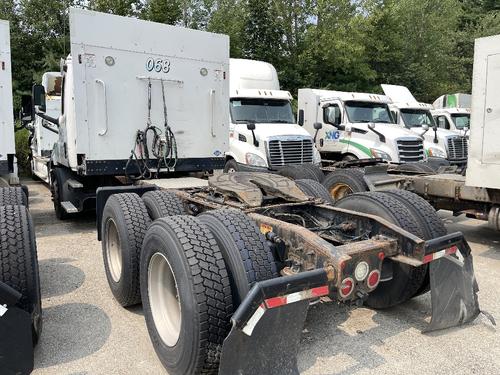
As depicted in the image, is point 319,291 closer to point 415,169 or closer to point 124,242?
point 124,242

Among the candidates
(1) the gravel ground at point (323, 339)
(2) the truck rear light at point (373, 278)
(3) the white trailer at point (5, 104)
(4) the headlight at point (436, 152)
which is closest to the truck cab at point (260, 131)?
(4) the headlight at point (436, 152)

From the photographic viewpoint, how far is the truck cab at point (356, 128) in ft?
37.5

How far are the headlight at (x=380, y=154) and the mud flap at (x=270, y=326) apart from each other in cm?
902

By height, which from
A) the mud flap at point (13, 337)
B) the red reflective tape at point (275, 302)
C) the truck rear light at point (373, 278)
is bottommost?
the mud flap at point (13, 337)

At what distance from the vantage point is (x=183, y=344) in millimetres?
2979

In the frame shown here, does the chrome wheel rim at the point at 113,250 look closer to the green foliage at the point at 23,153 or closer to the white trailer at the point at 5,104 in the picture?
the white trailer at the point at 5,104

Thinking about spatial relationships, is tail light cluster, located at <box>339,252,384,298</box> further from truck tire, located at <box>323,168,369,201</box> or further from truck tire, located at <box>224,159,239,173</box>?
truck tire, located at <box>224,159,239,173</box>

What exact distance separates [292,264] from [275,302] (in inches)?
35.6

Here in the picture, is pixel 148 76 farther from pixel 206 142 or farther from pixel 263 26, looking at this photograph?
pixel 263 26

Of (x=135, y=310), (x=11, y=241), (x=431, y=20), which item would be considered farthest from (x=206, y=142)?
(x=431, y=20)

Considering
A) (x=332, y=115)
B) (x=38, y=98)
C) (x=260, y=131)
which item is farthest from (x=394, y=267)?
(x=332, y=115)

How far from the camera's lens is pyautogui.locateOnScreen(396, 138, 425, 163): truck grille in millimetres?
11336

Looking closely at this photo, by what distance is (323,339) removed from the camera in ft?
12.5

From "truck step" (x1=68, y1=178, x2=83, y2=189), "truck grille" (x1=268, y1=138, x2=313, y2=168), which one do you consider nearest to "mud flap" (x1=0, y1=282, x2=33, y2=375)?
"truck step" (x1=68, y1=178, x2=83, y2=189)
